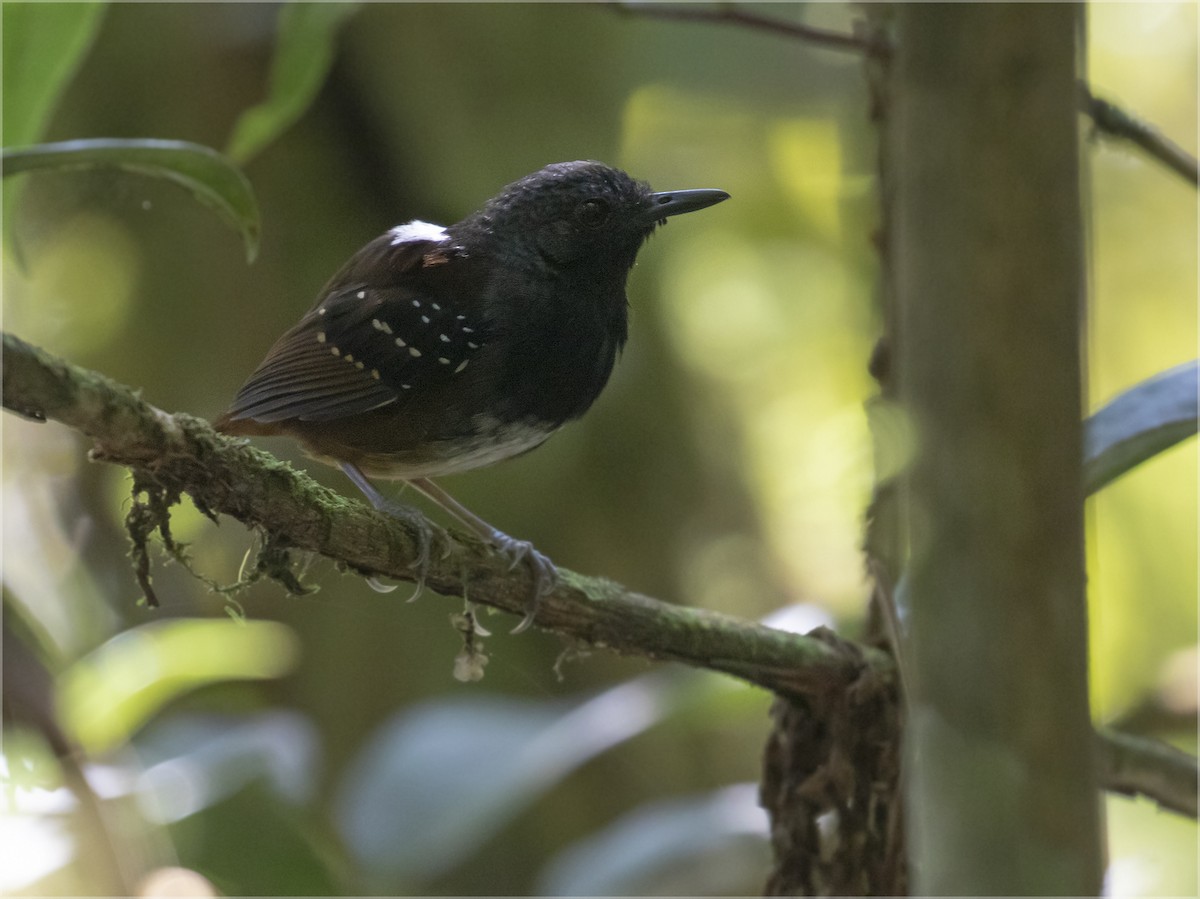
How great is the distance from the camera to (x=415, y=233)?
7.41ft

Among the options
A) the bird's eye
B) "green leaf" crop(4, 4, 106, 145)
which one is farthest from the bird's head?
"green leaf" crop(4, 4, 106, 145)


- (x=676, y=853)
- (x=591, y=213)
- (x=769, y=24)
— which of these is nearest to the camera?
(x=769, y=24)

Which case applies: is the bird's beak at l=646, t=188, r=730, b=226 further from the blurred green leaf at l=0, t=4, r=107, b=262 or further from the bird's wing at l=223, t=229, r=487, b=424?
the blurred green leaf at l=0, t=4, r=107, b=262

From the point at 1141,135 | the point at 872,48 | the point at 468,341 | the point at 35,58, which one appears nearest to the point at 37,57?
the point at 35,58

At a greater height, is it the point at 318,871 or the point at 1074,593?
the point at 1074,593

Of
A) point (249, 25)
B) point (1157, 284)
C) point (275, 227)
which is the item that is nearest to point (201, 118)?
Result: point (249, 25)

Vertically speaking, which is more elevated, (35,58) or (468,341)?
(35,58)

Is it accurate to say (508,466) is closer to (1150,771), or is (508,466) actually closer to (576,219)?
(576,219)

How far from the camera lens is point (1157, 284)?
3.62 m

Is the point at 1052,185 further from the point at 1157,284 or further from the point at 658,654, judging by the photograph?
the point at 1157,284

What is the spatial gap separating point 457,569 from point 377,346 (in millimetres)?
495

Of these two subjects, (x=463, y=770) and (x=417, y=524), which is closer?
(x=417, y=524)

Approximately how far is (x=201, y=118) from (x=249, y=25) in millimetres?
350

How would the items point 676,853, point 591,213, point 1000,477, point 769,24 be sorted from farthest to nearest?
point 676,853 < point 591,213 < point 769,24 < point 1000,477
